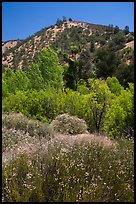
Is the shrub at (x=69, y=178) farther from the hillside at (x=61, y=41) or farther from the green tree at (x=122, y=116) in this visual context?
the hillside at (x=61, y=41)

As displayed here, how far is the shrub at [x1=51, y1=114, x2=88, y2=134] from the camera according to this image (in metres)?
12.8

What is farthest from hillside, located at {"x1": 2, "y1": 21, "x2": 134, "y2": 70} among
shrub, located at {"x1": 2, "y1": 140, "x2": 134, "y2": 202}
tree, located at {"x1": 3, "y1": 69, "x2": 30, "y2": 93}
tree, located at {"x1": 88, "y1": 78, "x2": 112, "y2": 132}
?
shrub, located at {"x1": 2, "y1": 140, "x2": 134, "y2": 202}

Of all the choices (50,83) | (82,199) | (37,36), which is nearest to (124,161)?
(82,199)

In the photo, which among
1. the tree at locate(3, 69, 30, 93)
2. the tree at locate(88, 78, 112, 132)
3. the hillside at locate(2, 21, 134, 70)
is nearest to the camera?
the tree at locate(88, 78, 112, 132)

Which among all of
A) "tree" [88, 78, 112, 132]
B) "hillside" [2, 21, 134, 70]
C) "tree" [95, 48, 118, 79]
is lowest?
"tree" [88, 78, 112, 132]

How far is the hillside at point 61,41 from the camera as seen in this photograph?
44.0 metres

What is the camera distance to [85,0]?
355cm

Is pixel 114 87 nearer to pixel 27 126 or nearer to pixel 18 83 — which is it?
pixel 18 83

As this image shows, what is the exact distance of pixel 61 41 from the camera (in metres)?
47.1

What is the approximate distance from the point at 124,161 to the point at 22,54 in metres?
44.5

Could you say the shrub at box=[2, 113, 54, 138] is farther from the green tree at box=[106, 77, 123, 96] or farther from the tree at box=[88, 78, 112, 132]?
the green tree at box=[106, 77, 123, 96]

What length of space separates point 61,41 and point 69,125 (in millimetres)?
35390

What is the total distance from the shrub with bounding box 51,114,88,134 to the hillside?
87.3 ft

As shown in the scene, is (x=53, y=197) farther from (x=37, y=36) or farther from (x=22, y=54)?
(x=37, y=36)
